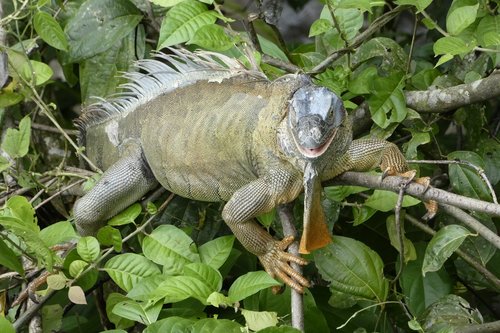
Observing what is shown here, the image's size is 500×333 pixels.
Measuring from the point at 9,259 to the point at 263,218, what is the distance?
2.62 feet

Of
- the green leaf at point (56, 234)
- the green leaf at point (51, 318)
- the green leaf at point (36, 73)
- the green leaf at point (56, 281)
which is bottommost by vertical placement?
the green leaf at point (51, 318)

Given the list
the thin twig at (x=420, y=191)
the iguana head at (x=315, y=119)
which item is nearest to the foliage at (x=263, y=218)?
the thin twig at (x=420, y=191)

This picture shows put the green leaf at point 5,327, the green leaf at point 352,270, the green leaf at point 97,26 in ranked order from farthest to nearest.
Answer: the green leaf at point 97,26 → the green leaf at point 352,270 → the green leaf at point 5,327

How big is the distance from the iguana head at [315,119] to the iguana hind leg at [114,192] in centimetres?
→ 89

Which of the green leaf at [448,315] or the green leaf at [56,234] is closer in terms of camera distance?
the green leaf at [448,315]

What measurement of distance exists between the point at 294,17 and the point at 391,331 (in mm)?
4509

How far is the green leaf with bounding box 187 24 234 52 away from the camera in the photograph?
2.68m

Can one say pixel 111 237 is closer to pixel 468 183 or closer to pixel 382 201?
pixel 382 201

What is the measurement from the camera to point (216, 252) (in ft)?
8.45

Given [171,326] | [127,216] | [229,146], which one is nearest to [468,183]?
[229,146]

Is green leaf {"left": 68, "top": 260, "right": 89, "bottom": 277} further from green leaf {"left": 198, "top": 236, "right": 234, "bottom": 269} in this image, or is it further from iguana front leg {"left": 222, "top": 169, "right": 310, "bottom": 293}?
iguana front leg {"left": 222, "top": 169, "right": 310, "bottom": 293}

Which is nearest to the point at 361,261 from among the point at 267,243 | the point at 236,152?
the point at 267,243

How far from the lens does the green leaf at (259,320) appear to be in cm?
226

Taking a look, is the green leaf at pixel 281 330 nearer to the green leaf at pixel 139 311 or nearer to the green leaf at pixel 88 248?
the green leaf at pixel 139 311
